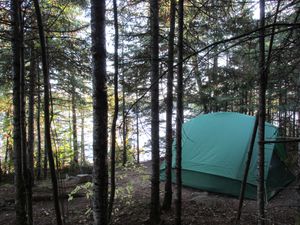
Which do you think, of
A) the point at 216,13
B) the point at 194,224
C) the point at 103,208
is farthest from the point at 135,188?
the point at 103,208

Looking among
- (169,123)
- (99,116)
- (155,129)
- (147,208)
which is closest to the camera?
(99,116)

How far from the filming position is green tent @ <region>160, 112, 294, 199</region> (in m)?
8.06

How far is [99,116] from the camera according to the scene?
2.60 m

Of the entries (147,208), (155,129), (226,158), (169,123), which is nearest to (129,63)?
(155,129)

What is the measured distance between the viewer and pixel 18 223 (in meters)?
4.72

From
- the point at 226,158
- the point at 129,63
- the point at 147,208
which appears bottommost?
the point at 147,208

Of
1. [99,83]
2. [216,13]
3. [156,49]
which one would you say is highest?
[216,13]

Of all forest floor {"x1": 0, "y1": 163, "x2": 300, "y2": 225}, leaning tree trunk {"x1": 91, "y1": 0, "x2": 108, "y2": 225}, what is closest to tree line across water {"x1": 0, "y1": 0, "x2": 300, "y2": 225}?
leaning tree trunk {"x1": 91, "y1": 0, "x2": 108, "y2": 225}

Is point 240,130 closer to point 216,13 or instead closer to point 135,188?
point 135,188

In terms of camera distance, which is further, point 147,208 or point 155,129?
point 147,208

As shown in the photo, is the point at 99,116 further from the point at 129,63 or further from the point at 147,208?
the point at 147,208

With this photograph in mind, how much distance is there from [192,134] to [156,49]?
14.6ft

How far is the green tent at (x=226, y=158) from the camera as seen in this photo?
8062 mm

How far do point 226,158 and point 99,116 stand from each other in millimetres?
6591
